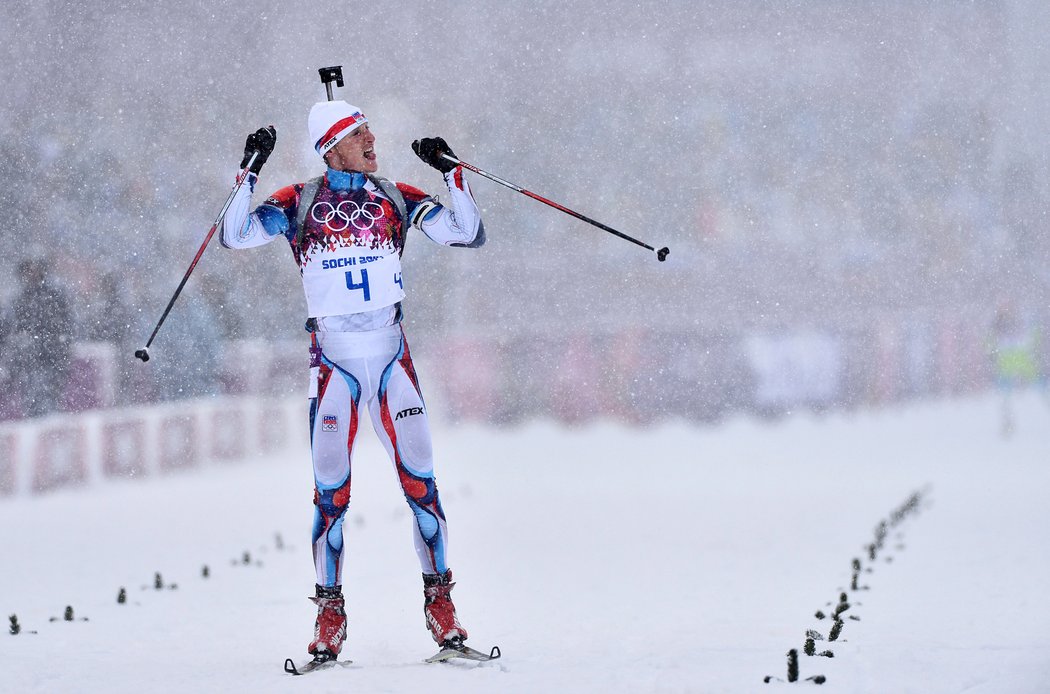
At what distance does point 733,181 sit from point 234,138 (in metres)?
9.33

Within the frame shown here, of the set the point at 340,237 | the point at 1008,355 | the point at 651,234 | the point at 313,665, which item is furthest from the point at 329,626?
the point at 651,234

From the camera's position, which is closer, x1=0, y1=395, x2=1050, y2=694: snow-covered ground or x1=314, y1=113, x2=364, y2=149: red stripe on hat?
x1=0, y1=395, x2=1050, y2=694: snow-covered ground

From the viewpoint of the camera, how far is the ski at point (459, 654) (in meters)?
4.59

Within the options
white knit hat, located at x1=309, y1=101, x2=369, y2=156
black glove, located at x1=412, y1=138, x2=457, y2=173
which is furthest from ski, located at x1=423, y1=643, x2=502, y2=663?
white knit hat, located at x1=309, y1=101, x2=369, y2=156

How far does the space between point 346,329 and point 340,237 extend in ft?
1.00

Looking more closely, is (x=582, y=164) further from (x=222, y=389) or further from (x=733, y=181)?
(x=222, y=389)

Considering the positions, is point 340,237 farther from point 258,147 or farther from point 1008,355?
point 1008,355

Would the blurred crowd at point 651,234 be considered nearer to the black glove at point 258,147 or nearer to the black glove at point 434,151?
the black glove at point 258,147

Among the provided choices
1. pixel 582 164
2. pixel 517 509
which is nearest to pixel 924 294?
pixel 582 164

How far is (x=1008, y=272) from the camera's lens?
26.1m

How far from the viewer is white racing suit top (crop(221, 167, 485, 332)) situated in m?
4.65

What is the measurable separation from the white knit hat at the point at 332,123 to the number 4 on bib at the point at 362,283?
0.44 meters

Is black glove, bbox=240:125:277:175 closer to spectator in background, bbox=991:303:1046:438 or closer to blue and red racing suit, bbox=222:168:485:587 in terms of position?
blue and red racing suit, bbox=222:168:485:587

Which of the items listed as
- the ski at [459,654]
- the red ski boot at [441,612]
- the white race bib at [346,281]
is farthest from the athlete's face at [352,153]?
the ski at [459,654]
